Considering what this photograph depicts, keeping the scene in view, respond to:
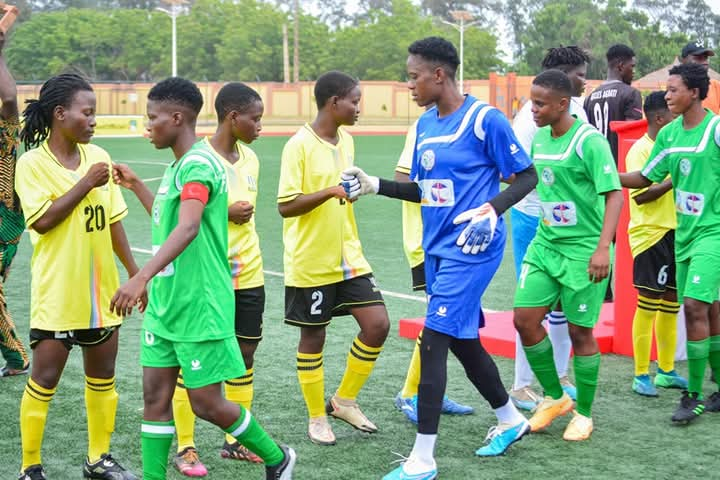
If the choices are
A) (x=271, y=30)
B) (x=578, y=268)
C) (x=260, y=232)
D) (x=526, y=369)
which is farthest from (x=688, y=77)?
(x=271, y=30)

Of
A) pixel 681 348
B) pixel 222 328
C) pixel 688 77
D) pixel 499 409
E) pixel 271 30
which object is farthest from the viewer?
pixel 271 30

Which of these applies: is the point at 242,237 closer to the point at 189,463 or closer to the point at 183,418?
the point at 183,418

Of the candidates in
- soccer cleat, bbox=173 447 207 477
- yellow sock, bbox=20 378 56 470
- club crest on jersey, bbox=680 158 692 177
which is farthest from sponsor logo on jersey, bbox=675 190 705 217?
yellow sock, bbox=20 378 56 470

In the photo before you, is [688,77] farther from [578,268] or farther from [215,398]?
[215,398]

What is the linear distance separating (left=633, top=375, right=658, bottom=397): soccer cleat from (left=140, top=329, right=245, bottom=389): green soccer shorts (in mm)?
3187

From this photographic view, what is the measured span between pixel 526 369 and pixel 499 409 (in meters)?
1.06

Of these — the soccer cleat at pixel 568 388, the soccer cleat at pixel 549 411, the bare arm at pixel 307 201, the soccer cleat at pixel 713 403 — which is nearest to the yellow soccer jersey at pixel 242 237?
the bare arm at pixel 307 201

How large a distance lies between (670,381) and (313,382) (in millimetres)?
2518

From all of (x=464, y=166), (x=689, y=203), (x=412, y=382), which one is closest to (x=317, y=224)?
(x=464, y=166)

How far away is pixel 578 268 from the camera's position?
595cm

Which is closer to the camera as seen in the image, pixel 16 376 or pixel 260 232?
pixel 16 376

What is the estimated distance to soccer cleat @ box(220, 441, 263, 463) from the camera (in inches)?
220

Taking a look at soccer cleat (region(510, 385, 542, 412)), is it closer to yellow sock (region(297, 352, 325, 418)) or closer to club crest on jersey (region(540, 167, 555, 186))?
yellow sock (region(297, 352, 325, 418))

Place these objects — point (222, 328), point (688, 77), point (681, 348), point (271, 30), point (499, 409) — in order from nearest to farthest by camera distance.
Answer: point (222, 328)
point (499, 409)
point (688, 77)
point (681, 348)
point (271, 30)
